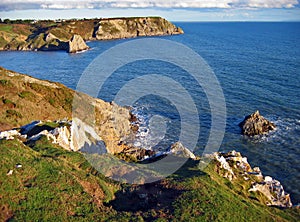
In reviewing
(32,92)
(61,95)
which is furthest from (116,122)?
(32,92)

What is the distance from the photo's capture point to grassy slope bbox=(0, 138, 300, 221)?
1953 centimetres

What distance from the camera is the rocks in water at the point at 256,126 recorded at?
51438 millimetres

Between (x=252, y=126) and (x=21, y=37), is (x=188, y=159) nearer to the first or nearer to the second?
(x=252, y=126)

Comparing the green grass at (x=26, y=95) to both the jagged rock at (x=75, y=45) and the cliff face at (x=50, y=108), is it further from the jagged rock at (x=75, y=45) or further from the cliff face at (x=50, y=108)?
the jagged rock at (x=75, y=45)

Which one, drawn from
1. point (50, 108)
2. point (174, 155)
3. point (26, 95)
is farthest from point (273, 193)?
point (26, 95)

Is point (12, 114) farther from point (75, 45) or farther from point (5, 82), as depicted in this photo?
point (75, 45)

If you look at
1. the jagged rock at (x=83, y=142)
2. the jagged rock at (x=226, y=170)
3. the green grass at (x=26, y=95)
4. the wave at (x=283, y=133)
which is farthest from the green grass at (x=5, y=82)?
the wave at (x=283, y=133)

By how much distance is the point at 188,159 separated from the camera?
32438 millimetres

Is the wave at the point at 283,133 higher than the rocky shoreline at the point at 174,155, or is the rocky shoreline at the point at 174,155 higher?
the rocky shoreline at the point at 174,155

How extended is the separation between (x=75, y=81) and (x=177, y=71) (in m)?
33.3

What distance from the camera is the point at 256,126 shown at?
51.6 m

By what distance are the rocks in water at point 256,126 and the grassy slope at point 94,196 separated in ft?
86.1

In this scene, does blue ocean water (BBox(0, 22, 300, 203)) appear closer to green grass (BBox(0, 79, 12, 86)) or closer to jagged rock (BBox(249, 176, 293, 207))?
jagged rock (BBox(249, 176, 293, 207))

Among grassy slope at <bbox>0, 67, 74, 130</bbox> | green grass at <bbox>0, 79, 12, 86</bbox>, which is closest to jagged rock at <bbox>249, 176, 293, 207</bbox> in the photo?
grassy slope at <bbox>0, 67, 74, 130</bbox>
